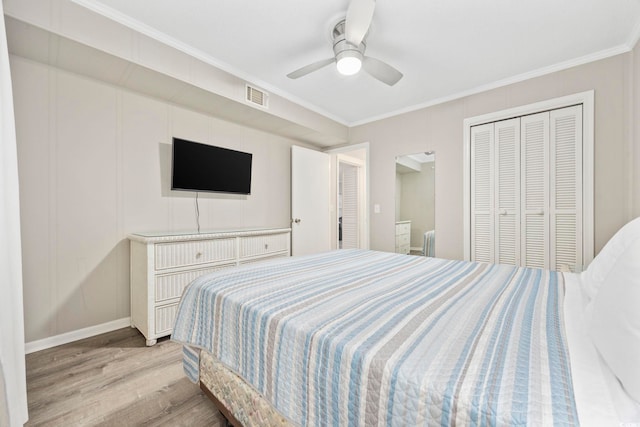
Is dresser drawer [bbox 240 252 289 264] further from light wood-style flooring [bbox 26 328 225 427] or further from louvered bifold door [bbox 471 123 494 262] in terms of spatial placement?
louvered bifold door [bbox 471 123 494 262]

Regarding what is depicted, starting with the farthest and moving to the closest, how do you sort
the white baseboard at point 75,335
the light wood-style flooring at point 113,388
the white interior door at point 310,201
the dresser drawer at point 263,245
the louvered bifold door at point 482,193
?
the white interior door at point 310,201 → the louvered bifold door at point 482,193 → the dresser drawer at point 263,245 → the white baseboard at point 75,335 → the light wood-style flooring at point 113,388

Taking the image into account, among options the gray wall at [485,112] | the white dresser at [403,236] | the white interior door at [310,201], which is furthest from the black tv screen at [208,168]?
the white dresser at [403,236]

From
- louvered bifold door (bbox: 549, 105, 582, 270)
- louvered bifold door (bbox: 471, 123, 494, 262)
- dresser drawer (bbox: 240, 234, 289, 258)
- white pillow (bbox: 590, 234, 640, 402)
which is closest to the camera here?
white pillow (bbox: 590, 234, 640, 402)

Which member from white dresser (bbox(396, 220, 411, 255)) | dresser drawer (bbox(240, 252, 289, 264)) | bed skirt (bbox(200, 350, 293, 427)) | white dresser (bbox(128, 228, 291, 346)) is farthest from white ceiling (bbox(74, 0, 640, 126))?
bed skirt (bbox(200, 350, 293, 427))

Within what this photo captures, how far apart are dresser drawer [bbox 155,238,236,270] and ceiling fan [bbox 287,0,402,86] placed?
1667 mm

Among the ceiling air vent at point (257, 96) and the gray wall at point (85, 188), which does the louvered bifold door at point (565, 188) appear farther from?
the gray wall at point (85, 188)

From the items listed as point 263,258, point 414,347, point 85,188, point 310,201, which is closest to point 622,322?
point 414,347

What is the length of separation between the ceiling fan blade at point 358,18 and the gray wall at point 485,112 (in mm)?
1974

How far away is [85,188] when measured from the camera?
2.26m

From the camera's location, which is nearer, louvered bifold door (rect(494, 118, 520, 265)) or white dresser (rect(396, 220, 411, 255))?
louvered bifold door (rect(494, 118, 520, 265))

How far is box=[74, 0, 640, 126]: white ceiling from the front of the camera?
1904mm

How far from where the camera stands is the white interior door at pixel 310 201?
390cm

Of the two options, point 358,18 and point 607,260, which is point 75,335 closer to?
point 358,18

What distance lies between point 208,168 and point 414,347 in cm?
272
